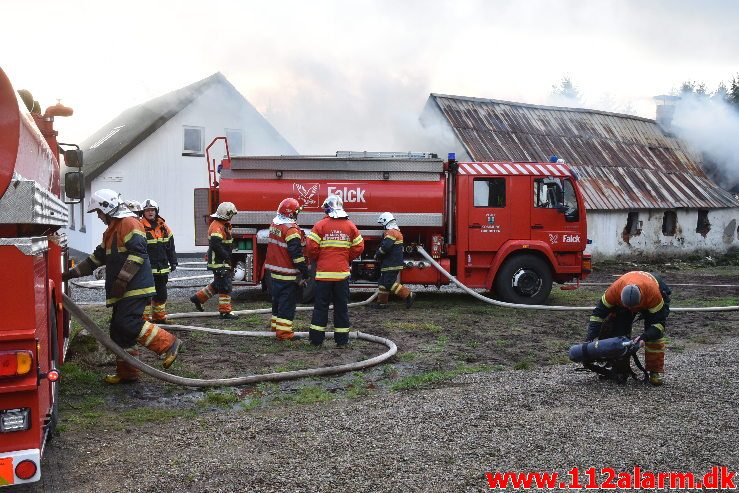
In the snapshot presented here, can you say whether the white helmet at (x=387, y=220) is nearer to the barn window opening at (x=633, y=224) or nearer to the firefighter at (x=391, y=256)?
the firefighter at (x=391, y=256)

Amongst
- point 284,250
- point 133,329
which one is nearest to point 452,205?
point 284,250

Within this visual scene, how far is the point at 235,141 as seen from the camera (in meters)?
22.2

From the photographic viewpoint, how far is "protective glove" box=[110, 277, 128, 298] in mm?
6102

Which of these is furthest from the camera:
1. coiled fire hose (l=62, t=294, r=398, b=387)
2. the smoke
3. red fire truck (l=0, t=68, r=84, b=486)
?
the smoke

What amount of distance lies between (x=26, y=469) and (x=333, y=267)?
5272 mm

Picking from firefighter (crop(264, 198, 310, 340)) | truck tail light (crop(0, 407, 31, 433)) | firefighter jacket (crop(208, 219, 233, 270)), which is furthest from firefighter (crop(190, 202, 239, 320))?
truck tail light (crop(0, 407, 31, 433))

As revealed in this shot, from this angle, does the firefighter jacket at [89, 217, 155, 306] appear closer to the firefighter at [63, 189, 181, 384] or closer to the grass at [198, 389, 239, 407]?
the firefighter at [63, 189, 181, 384]

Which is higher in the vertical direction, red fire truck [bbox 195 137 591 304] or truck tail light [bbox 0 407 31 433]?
red fire truck [bbox 195 137 591 304]

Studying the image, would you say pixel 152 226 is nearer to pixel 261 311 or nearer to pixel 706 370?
pixel 261 311

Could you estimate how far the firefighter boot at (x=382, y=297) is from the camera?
11.8 m

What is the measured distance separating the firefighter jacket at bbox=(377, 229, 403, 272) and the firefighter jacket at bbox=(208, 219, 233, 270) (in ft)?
8.54

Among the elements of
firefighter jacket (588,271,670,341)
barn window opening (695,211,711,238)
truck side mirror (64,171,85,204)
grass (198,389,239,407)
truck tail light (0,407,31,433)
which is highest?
truck side mirror (64,171,85,204)

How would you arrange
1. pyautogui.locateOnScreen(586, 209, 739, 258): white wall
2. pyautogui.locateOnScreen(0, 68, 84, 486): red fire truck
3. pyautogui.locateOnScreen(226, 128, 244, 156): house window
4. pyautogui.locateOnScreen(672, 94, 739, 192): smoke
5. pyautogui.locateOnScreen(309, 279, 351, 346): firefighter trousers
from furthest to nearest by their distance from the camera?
1. pyautogui.locateOnScreen(672, 94, 739, 192): smoke
2. pyautogui.locateOnScreen(226, 128, 244, 156): house window
3. pyautogui.locateOnScreen(586, 209, 739, 258): white wall
4. pyautogui.locateOnScreen(309, 279, 351, 346): firefighter trousers
5. pyautogui.locateOnScreen(0, 68, 84, 486): red fire truck

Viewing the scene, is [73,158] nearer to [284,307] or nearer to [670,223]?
[284,307]
